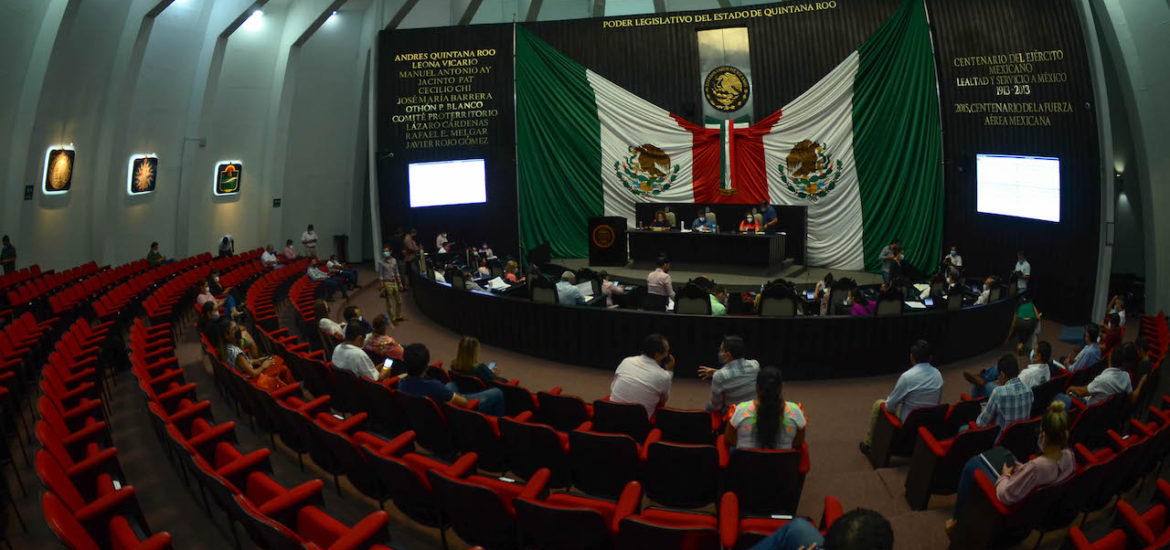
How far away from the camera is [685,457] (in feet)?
13.7

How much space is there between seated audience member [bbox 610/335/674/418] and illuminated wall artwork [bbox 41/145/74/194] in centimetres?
1341

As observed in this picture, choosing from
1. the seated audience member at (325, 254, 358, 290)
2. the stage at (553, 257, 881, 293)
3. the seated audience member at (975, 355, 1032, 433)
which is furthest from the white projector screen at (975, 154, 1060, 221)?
the seated audience member at (325, 254, 358, 290)

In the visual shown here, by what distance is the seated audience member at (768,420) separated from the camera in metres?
4.07

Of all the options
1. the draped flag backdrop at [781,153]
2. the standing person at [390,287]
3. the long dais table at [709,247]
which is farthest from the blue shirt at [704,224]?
the standing person at [390,287]

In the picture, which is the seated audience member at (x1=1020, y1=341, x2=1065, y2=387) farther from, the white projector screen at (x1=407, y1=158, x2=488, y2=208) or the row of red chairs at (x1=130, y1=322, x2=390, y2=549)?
the white projector screen at (x1=407, y1=158, x2=488, y2=208)

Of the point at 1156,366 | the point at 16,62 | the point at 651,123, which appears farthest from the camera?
the point at 651,123

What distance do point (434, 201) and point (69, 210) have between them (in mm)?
7499

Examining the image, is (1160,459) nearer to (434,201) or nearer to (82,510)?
(82,510)

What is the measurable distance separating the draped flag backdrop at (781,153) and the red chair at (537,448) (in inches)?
486

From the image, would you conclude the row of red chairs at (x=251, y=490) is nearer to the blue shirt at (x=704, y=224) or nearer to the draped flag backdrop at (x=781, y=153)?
the blue shirt at (x=704, y=224)

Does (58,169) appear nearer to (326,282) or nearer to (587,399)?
(326,282)

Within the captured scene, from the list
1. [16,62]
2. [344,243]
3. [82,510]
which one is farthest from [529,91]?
[82,510]

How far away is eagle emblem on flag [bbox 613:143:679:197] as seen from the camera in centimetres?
1647

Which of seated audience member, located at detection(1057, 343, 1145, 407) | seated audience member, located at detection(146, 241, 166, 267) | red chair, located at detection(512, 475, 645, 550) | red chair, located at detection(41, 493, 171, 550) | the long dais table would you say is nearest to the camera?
red chair, located at detection(41, 493, 171, 550)
